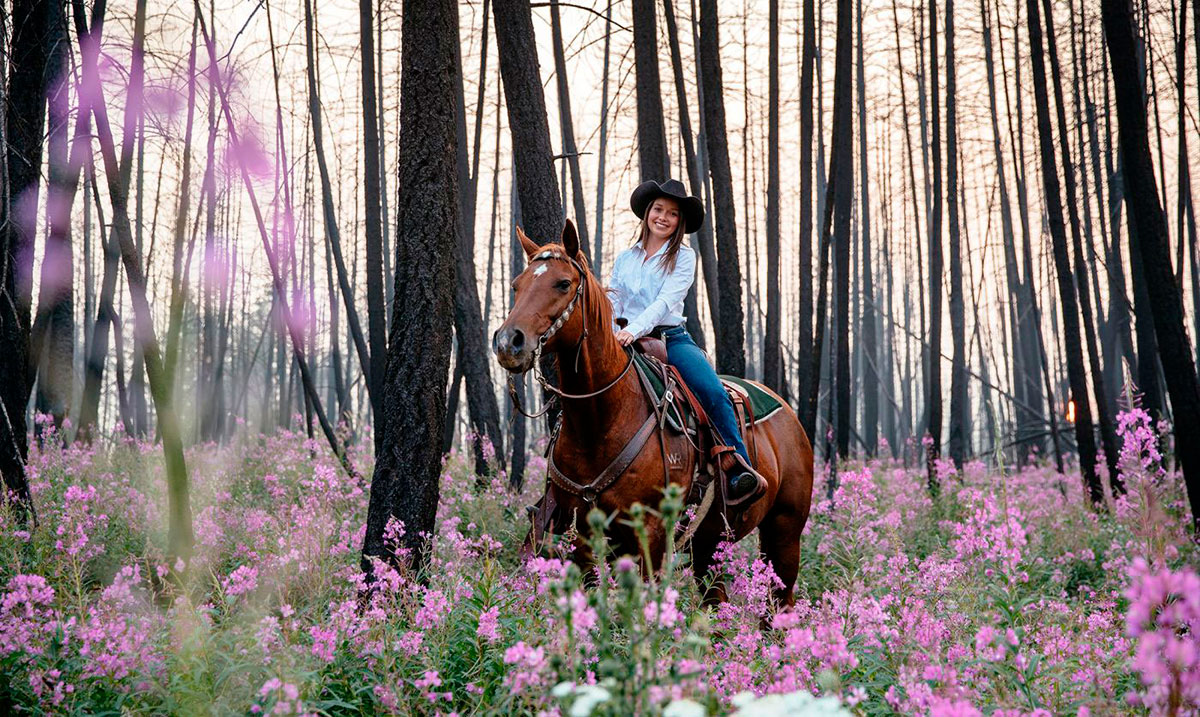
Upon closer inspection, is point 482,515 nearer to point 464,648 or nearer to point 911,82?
point 464,648

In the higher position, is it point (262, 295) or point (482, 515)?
point (262, 295)

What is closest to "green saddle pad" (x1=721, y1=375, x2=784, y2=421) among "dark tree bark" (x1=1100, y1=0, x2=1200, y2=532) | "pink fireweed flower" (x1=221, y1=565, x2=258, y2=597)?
"dark tree bark" (x1=1100, y1=0, x2=1200, y2=532)

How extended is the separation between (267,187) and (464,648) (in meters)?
10.6

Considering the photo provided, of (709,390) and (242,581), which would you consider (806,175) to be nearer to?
(709,390)

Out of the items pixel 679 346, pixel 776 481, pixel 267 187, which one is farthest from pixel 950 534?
pixel 267 187

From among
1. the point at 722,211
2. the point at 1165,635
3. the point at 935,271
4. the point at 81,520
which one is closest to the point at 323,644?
the point at 1165,635

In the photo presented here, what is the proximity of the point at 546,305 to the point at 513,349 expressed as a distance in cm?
43

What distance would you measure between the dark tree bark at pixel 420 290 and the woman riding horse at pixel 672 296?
1255 mm

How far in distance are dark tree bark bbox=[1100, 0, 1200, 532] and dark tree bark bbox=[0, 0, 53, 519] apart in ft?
29.9

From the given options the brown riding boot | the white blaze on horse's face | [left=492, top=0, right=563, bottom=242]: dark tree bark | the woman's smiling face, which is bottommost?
the brown riding boot

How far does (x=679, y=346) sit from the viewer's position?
577 cm

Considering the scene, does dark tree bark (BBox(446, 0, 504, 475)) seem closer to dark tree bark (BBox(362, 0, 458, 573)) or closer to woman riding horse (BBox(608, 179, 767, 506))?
woman riding horse (BBox(608, 179, 767, 506))

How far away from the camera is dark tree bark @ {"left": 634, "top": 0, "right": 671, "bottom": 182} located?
9.65 metres

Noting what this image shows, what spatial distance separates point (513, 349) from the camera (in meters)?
3.82
